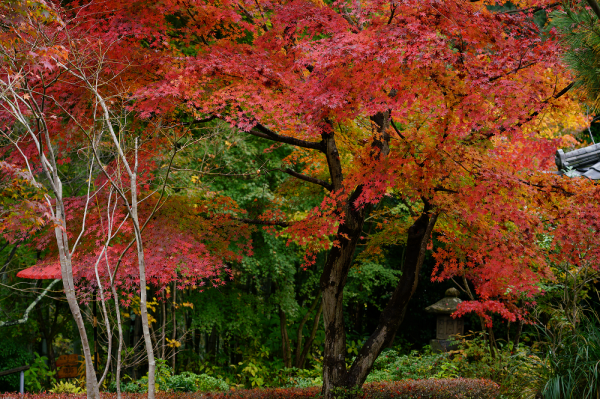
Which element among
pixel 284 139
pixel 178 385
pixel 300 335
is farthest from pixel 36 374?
pixel 284 139

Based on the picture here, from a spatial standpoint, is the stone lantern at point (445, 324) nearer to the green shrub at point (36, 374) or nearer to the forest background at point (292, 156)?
the forest background at point (292, 156)

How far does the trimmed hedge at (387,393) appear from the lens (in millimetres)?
5770

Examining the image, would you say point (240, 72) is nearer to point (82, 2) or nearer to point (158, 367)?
point (82, 2)

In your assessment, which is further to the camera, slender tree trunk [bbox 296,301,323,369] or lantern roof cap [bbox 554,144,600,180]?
slender tree trunk [bbox 296,301,323,369]

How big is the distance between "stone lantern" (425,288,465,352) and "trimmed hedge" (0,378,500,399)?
8.91ft

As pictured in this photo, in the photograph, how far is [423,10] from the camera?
14.6 ft

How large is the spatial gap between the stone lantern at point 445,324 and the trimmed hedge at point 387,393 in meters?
2.72

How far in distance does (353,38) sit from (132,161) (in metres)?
3.26

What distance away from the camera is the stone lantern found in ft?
30.0

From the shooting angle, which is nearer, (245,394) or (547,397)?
(547,397)

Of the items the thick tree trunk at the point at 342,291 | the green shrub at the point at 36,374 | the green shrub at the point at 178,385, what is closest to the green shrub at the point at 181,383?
the green shrub at the point at 178,385

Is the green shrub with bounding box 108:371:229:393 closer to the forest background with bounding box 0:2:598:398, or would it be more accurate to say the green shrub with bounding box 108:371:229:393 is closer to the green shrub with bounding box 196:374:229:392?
the green shrub with bounding box 196:374:229:392

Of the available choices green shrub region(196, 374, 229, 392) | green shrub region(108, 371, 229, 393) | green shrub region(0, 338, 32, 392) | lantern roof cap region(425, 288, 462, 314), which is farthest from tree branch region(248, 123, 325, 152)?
green shrub region(0, 338, 32, 392)

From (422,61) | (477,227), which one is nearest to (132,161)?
(422,61)
